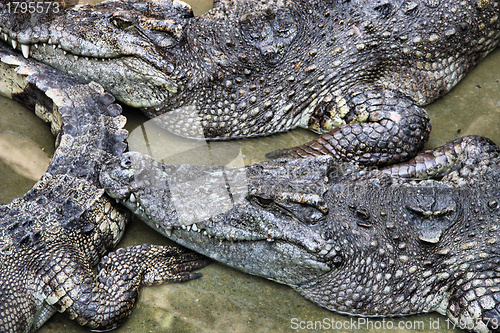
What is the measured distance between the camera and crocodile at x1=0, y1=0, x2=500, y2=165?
3947 mm

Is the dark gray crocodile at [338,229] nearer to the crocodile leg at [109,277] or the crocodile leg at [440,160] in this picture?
the crocodile leg at [109,277]

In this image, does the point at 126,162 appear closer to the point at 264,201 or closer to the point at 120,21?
the point at 264,201

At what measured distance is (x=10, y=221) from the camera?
10.00ft

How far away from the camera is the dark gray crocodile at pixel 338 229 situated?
10.1 ft

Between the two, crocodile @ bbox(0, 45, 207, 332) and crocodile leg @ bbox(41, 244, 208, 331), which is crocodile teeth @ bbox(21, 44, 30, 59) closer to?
crocodile @ bbox(0, 45, 207, 332)

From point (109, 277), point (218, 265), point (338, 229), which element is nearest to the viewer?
point (338, 229)

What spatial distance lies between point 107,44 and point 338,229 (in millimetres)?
2294

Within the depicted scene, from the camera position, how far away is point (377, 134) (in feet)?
12.9

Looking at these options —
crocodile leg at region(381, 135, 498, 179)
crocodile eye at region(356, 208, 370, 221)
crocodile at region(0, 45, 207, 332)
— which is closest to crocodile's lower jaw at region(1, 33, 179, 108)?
crocodile at region(0, 45, 207, 332)

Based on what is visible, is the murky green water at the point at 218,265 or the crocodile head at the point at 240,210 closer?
the crocodile head at the point at 240,210

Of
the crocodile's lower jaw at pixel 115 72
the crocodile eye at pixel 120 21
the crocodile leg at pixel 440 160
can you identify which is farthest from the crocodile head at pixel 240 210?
the crocodile eye at pixel 120 21

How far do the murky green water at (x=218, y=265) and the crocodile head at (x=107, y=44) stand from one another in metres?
0.38

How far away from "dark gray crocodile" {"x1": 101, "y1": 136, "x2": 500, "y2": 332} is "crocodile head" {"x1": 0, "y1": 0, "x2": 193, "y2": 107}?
87 centimetres

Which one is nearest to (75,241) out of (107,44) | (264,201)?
(264,201)
